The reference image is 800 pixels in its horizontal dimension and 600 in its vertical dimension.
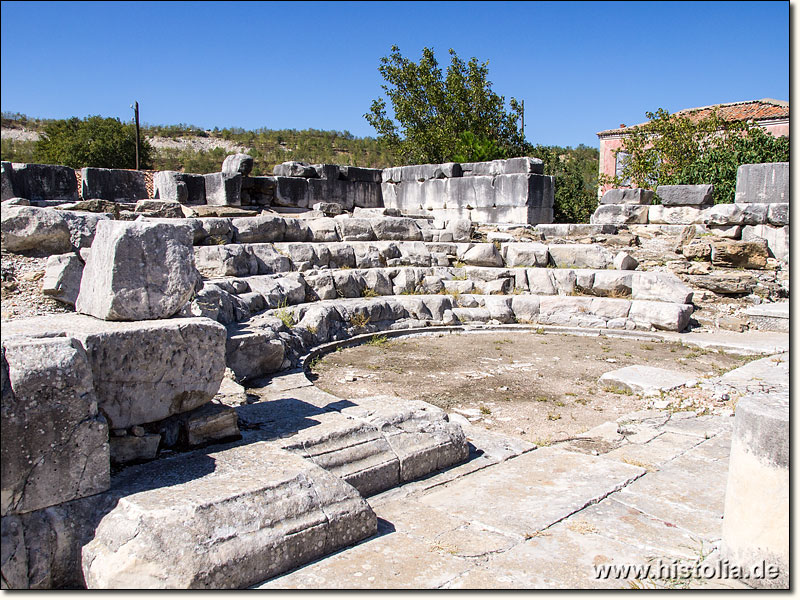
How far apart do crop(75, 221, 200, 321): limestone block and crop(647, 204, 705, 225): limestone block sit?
1047 cm

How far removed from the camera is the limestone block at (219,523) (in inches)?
102

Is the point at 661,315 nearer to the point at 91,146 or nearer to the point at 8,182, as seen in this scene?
the point at 8,182

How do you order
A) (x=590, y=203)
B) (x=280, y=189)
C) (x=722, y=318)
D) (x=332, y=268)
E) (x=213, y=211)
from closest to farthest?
(x=722, y=318) → (x=332, y=268) → (x=213, y=211) → (x=280, y=189) → (x=590, y=203)

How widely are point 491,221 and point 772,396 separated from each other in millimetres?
11184

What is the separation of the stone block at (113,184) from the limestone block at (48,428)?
983 centimetres

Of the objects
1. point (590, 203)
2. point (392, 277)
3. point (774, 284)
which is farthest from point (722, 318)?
point (590, 203)

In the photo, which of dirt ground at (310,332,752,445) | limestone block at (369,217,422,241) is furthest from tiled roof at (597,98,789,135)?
dirt ground at (310,332,752,445)

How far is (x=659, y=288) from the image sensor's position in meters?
9.83

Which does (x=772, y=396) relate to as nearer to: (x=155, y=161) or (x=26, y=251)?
(x=26, y=251)

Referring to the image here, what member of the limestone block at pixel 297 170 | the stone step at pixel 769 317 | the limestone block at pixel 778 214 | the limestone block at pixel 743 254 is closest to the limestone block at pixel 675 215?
the limestone block at pixel 778 214

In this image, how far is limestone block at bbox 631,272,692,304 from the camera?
31.7ft

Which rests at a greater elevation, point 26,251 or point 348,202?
point 348,202

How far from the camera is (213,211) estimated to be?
11.1 metres

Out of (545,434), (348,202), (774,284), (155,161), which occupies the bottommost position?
(545,434)
